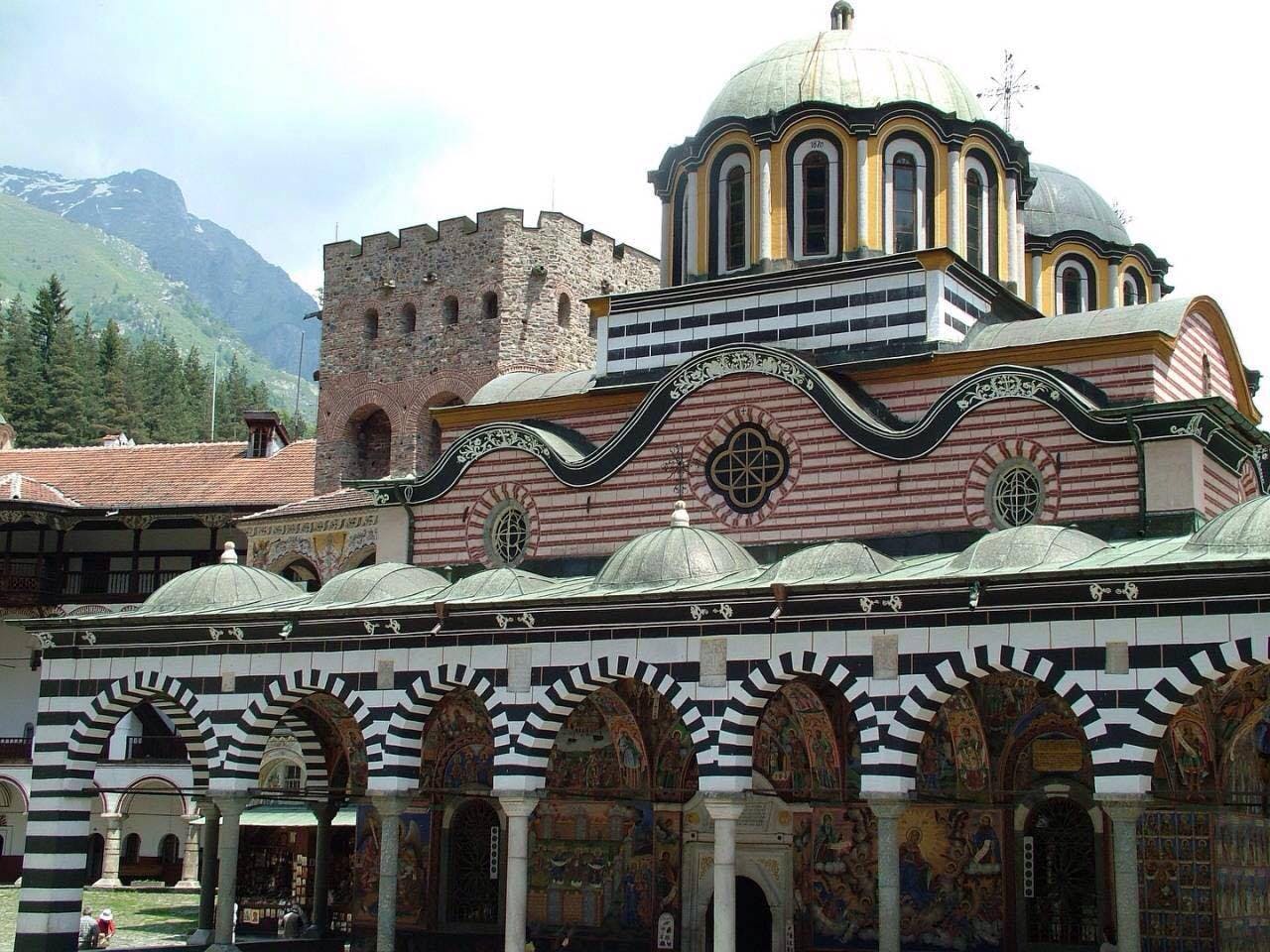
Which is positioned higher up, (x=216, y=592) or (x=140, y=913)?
(x=216, y=592)

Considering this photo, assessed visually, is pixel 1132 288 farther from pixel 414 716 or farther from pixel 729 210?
pixel 414 716

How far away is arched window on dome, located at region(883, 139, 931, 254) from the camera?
85.4 ft

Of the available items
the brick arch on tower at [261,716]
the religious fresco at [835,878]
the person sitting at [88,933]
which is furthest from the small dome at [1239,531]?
the person sitting at [88,933]

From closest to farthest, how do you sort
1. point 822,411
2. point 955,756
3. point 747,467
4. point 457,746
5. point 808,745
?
point 955,756, point 808,745, point 822,411, point 747,467, point 457,746

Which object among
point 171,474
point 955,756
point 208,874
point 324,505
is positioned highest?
point 171,474

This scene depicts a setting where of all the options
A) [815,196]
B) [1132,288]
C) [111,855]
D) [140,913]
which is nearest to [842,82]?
[815,196]

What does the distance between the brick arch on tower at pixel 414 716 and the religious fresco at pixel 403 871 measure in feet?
11.8

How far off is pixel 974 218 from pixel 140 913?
20.0 m

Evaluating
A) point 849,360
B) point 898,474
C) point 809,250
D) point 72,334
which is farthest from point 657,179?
point 72,334

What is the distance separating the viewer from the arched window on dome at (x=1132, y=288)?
32.5m

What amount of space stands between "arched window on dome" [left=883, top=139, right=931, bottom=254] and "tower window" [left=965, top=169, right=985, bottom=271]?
0.93m

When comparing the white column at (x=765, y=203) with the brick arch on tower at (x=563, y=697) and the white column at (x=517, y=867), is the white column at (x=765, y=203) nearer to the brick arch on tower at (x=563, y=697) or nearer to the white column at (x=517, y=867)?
the brick arch on tower at (x=563, y=697)

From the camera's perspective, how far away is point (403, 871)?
992 inches

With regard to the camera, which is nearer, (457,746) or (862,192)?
(457,746)
